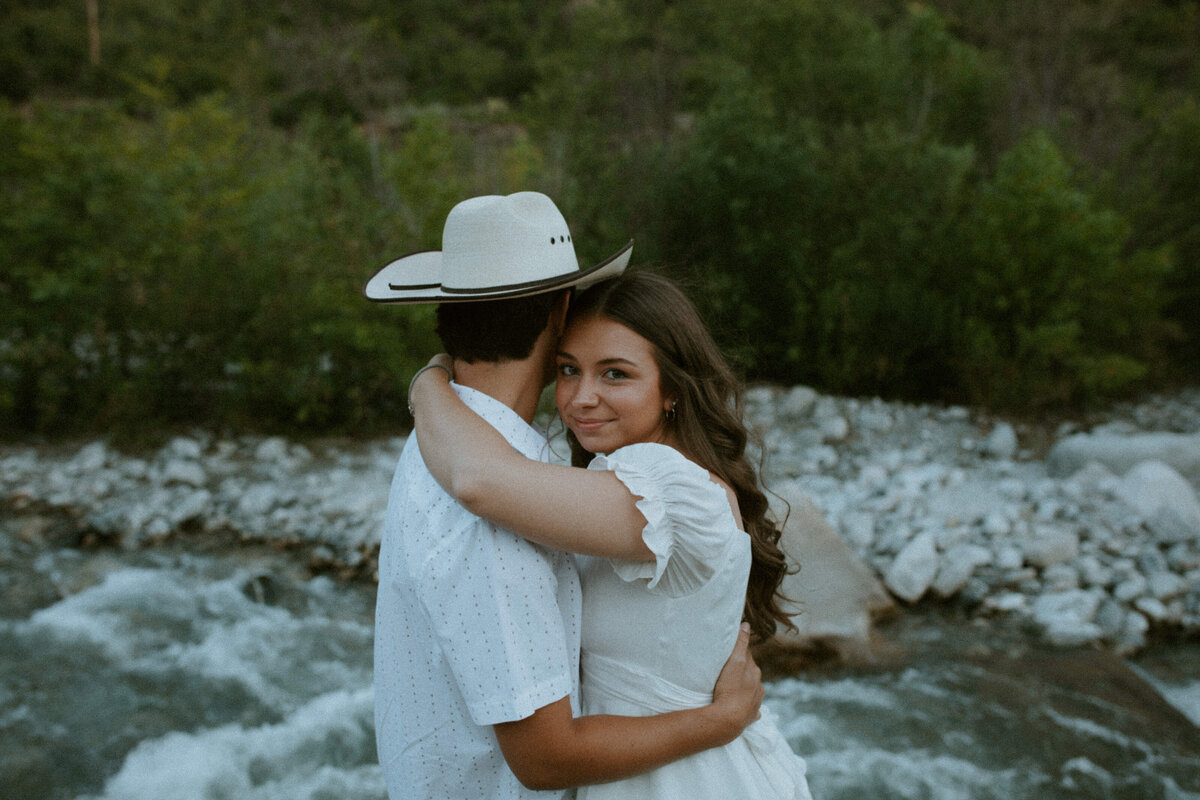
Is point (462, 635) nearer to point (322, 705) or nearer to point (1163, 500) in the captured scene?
point (322, 705)

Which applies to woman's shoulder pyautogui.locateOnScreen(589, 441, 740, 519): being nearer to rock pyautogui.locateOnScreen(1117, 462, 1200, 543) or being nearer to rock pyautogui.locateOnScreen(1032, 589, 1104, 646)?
rock pyautogui.locateOnScreen(1032, 589, 1104, 646)

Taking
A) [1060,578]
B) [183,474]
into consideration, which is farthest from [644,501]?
[183,474]

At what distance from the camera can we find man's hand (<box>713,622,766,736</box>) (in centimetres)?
168

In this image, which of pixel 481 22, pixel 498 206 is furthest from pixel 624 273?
pixel 481 22

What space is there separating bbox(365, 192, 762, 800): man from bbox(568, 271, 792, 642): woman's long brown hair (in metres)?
0.08

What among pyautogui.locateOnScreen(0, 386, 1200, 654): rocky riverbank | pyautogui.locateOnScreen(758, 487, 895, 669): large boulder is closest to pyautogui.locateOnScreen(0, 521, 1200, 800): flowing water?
pyautogui.locateOnScreen(758, 487, 895, 669): large boulder

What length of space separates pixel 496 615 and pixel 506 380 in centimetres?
46

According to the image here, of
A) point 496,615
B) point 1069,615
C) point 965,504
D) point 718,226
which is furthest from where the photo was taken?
point 718,226

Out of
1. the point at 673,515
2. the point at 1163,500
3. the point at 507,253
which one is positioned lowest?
the point at 1163,500

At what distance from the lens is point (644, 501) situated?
56.8 inches

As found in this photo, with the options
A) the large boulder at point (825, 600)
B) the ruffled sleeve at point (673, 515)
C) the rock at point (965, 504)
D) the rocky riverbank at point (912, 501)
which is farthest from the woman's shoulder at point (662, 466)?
the rock at point (965, 504)

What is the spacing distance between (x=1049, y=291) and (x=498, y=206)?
670 centimetres

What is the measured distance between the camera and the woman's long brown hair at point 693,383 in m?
1.78

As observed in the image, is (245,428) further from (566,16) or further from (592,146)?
(566,16)
